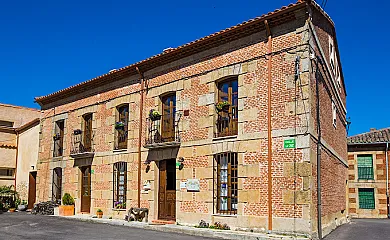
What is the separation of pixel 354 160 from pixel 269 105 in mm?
15507

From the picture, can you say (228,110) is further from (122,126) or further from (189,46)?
(122,126)

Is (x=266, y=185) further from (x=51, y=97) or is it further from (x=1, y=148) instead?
(x=1, y=148)

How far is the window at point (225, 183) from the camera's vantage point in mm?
13391

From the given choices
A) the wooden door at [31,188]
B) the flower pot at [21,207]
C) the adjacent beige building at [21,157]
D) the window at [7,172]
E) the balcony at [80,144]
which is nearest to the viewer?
the balcony at [80,144]

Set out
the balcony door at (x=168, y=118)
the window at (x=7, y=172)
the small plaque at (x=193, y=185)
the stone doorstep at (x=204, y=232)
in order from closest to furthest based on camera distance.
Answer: the stone doorstep at (x=204, y=232) < the small plaque at (x=193, y=185) < the balcony door at (x=168, y=118) < the window at (x=7, y=172)

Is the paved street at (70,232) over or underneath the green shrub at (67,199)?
underneath

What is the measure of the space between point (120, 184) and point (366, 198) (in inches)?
600

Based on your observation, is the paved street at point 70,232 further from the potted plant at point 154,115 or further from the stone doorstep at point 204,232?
the potted plant at point 154,115

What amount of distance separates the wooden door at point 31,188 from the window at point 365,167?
1867 centimetres

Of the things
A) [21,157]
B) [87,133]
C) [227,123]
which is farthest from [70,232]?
[21,157]

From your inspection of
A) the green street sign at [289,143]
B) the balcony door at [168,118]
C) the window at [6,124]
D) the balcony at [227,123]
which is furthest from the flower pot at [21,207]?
the green street sign at [289,143]

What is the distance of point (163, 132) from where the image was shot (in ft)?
53.2

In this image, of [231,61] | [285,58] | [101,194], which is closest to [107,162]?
[101,194]

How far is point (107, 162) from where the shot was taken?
1831 cm
